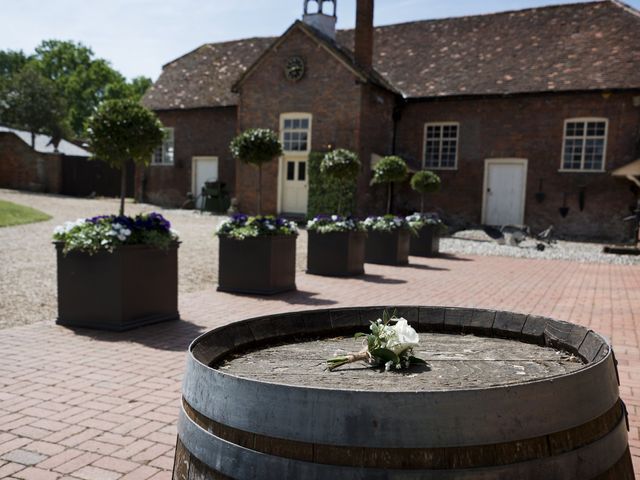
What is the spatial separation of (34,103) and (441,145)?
3088 centimetres

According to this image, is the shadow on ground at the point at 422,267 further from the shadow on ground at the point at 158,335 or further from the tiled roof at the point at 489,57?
the tiled roof at the point at 489,57

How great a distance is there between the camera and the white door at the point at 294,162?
21.9m

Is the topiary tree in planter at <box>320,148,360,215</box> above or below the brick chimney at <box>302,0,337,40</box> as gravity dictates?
below

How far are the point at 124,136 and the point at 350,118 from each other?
14.0 metres

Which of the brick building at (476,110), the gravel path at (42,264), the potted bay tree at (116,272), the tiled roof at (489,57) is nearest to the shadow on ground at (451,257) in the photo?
the gravel path at (42,264)

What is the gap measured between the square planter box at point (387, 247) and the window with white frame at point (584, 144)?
34.0ft

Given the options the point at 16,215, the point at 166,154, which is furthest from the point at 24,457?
the point at 166,154

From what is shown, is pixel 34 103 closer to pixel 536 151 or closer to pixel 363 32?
pixel 363 32

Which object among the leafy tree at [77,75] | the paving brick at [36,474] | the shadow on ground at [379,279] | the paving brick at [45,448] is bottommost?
the shadow on ground at [379,279]

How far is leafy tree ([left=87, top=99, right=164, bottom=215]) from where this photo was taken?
7453mm

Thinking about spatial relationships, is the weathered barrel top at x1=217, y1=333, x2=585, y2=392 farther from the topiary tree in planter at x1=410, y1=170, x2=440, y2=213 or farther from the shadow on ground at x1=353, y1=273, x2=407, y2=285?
the topiary tree in planter at x1=410, y1=170, x2=440, y2=213

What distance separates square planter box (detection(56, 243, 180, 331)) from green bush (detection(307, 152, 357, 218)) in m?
14.7

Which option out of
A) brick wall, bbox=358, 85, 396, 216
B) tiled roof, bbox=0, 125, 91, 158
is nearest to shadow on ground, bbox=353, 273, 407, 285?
brick wall, bbox=358, 85, 396, 216

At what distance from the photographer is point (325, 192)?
21.3 metres
